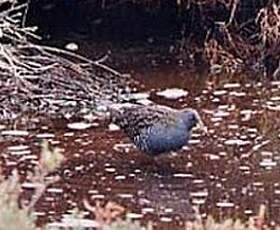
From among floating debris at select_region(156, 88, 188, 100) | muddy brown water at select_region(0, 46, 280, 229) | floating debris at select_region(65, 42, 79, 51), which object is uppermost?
floating debris at select_region(65, 42, 79, 51)

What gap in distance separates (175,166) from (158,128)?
Result: 32 centimetres

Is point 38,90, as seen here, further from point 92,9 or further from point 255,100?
point 92,9

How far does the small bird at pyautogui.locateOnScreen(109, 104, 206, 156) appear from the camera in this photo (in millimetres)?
9461

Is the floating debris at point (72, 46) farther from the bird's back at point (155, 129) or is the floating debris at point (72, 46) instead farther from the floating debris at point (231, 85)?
the bird's back at point (155, 129)

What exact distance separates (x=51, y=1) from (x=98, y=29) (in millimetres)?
748

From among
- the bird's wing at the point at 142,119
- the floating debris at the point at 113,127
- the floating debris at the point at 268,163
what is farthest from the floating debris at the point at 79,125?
the floating debris at the point at 268,163

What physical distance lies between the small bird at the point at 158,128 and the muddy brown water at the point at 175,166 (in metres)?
0.17

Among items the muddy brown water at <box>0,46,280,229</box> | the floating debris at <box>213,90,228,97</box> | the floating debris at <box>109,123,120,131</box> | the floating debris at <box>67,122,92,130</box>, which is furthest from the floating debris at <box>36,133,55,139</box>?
the floating debris at <box>213,90,228,97</box>

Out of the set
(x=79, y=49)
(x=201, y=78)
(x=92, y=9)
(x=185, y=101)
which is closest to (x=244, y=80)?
(x=201, y=78)

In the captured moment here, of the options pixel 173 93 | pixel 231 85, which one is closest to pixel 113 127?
pixel 173 93

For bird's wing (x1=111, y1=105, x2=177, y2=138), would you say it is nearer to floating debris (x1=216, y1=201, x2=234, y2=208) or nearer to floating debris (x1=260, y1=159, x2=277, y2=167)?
floating debris (x1=260, y1=159, x2=277, y2=167)

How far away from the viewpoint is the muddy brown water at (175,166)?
8.45 m

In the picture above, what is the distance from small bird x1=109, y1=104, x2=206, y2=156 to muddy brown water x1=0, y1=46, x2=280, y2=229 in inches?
6.7

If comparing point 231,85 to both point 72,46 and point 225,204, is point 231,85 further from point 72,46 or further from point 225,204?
point 225,204
